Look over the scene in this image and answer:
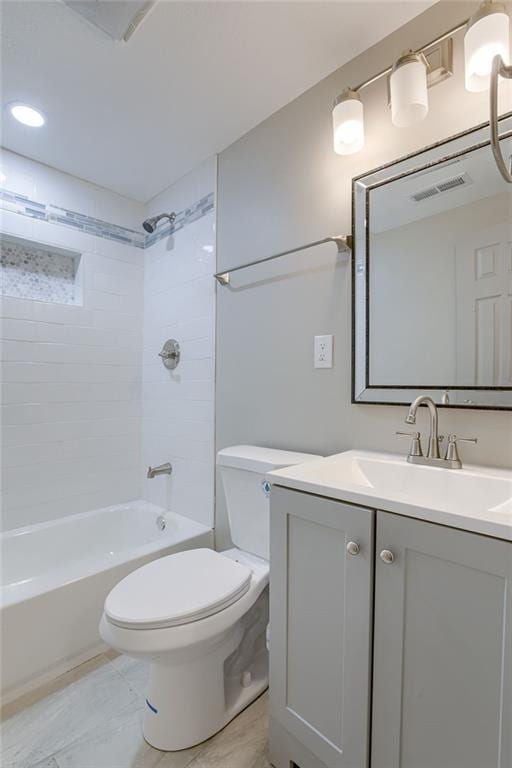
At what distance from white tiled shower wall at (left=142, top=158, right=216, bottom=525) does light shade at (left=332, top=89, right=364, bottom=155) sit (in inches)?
33.2

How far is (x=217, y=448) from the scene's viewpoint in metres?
1.91

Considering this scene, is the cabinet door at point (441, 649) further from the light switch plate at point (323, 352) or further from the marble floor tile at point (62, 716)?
the marble floor tile at point (62, 716)

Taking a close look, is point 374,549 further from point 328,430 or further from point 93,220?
point 93,220

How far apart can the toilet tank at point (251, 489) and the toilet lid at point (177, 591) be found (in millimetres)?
146

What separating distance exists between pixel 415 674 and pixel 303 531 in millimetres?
362

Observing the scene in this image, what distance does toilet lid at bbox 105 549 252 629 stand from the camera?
1076 millimetres

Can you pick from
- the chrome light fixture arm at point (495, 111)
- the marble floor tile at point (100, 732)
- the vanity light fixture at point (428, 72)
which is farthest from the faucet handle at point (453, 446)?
the marble floor tile at point (100, 732)

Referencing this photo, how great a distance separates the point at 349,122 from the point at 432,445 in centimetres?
110

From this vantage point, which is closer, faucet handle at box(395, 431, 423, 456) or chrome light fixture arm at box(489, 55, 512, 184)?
chrome light fixture arm at box(489, 55, 512, 184)

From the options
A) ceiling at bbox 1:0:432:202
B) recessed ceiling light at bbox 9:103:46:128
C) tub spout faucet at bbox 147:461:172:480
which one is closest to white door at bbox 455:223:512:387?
ceiling at bbox 1:0:432:202

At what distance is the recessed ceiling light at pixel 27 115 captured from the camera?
63.0 inches

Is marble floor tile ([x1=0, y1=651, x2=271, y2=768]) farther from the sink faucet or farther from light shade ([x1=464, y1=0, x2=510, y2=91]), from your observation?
light shade ([x1=464, y1=0, x2=510, y2=91])

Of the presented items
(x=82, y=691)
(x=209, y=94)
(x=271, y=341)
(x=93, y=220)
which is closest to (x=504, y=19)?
(x=209, y=94)

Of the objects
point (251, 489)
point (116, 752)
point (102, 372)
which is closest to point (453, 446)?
point (251, 489)
